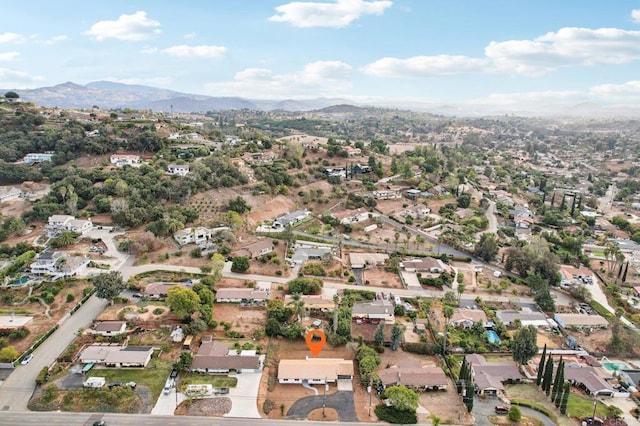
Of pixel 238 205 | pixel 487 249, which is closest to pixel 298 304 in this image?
pixel 238 205

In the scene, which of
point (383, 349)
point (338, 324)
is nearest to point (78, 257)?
point (338, 324)

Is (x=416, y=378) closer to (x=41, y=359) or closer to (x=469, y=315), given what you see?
(x=469, y=315)

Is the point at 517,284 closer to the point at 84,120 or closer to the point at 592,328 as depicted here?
the point at 592,328

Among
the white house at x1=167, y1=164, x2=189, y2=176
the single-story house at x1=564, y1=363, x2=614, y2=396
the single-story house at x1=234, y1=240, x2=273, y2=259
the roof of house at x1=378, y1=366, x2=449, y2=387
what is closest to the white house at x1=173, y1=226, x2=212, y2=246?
the single-story house at x1=234, y1=240, x2=273, y2=259

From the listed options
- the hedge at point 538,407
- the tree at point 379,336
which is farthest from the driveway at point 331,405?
the hedge at point 538,407

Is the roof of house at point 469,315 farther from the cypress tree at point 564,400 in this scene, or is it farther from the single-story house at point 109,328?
the single-story house at point 109,328
